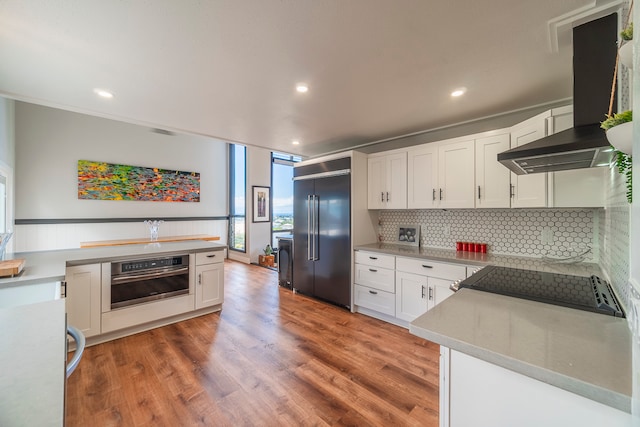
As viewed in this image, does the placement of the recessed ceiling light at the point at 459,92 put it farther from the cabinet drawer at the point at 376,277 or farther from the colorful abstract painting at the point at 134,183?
the colorful abstract painting at the point at 134,183

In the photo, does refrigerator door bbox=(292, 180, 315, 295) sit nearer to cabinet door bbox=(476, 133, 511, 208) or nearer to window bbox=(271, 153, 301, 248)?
cabinet door bbox=(476, 133, 511, 208)

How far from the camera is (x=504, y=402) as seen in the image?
34.4 inches

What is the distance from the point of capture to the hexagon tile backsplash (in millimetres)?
2301

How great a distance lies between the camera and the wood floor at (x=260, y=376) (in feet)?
5.46

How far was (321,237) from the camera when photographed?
3736 mm

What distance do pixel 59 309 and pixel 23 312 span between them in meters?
0.11

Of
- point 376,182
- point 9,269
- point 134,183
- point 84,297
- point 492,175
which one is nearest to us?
point 9,269

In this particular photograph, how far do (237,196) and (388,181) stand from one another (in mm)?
4797

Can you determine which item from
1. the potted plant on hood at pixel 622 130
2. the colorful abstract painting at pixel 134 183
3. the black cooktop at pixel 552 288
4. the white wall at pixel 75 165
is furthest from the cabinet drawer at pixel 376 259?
the colorful abstract painting at pixel 134 183

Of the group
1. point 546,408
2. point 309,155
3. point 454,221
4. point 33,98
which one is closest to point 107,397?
point 546,408

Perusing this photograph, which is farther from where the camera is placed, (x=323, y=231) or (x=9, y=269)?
(x=323, y=231)

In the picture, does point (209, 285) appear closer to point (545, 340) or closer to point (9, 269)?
point (9, 269)

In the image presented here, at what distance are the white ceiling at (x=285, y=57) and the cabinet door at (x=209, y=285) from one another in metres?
1.85

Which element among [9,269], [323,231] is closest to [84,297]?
[9,269]
